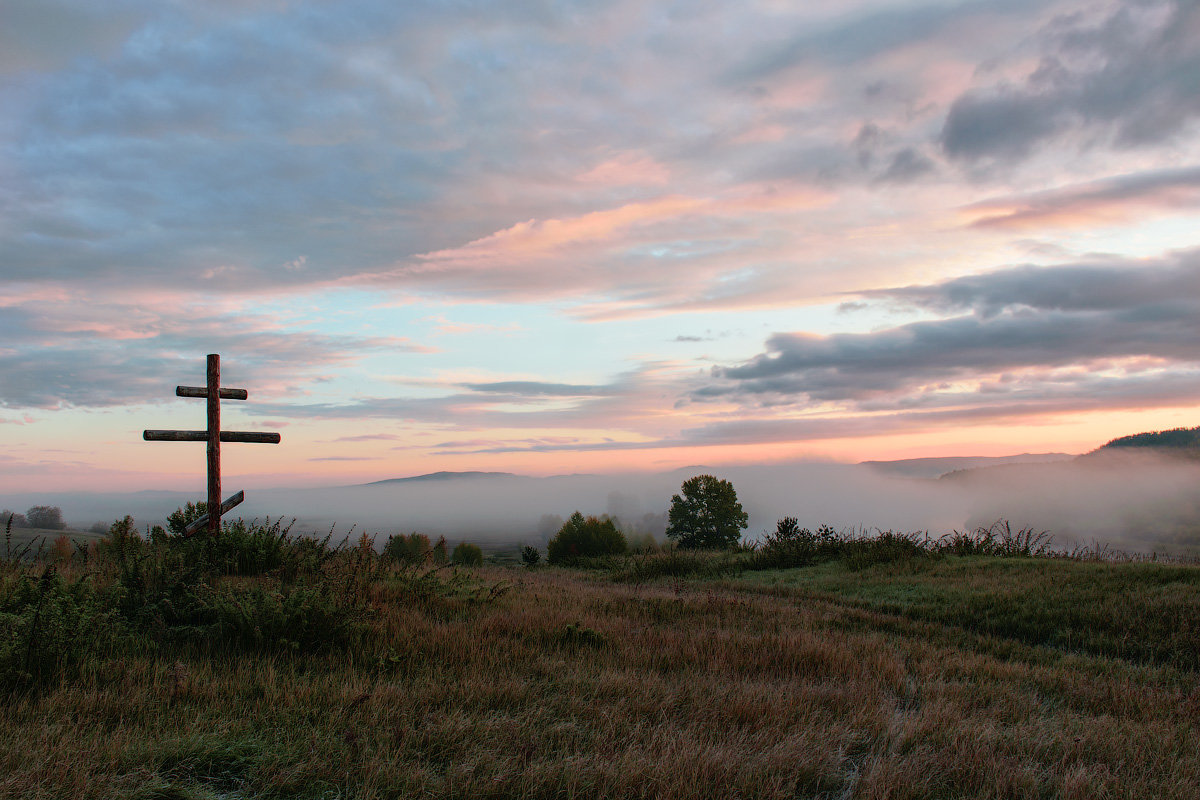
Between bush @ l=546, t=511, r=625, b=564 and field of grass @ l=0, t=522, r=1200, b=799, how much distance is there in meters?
20.5

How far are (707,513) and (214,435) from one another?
85.1 feet

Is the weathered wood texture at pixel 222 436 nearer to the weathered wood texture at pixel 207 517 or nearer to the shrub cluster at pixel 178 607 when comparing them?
the weathered wood texture at pixel 207 517

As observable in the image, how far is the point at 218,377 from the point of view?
1256 centimetres

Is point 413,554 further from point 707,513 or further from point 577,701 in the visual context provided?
point 707,513

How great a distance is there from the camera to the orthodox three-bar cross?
12.0m

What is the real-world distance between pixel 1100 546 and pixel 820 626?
9.70 meters


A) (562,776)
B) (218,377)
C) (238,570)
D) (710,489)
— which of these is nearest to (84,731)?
(562,776)

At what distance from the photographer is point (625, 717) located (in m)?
4.57

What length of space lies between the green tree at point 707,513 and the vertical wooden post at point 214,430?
80.8ft

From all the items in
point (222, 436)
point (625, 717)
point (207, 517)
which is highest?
point (222, 436)

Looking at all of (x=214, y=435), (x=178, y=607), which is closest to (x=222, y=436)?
(x=214, y=435)

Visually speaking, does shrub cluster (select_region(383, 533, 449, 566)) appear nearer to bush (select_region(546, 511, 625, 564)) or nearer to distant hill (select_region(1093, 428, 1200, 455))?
bush (select_region(546, 511, 625, 564))

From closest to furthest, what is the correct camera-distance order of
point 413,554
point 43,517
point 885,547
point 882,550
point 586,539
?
point 413,554 < point 882,550 < point 885,547 < point 586,539 < point 43,517

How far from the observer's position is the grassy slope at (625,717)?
3.59m
